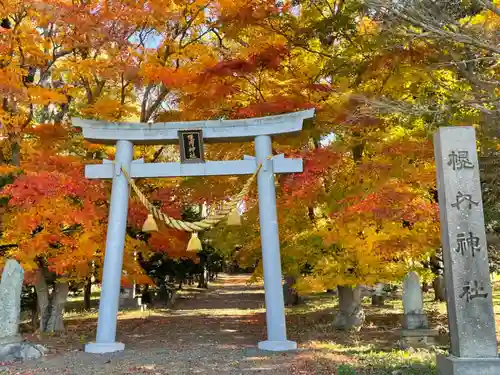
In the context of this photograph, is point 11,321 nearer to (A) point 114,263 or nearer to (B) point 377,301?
(A) point 114,263

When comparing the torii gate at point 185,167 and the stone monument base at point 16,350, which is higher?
the torii gate at point 185,167

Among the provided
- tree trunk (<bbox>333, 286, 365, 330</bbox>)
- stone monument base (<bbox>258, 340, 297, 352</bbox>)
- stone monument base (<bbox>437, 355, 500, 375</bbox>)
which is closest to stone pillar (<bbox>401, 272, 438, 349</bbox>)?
tree trunk (<bbox>333, 286, 365, 330</bbox>)

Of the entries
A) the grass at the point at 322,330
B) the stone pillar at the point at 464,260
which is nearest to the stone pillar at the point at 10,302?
the grass at the point at 322,330

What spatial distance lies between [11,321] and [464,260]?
851 cm

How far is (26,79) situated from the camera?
13008 mm

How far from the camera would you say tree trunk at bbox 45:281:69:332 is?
1375 cm

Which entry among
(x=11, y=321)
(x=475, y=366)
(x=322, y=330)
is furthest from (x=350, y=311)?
(x=11, y=321)

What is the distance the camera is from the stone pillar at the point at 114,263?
9.34 m

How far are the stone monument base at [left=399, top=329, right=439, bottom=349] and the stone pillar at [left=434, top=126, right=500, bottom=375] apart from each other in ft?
12.5

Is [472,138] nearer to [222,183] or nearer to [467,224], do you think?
[467,224]

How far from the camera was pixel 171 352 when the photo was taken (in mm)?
9133

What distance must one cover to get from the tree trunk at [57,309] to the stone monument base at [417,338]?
1010 cm

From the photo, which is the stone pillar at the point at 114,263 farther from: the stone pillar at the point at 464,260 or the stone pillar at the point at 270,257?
the stone pillar at the point at 464,260

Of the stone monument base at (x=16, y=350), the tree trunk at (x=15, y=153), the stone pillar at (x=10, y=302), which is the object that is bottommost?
the stone monument base at (x=16, y=350)
